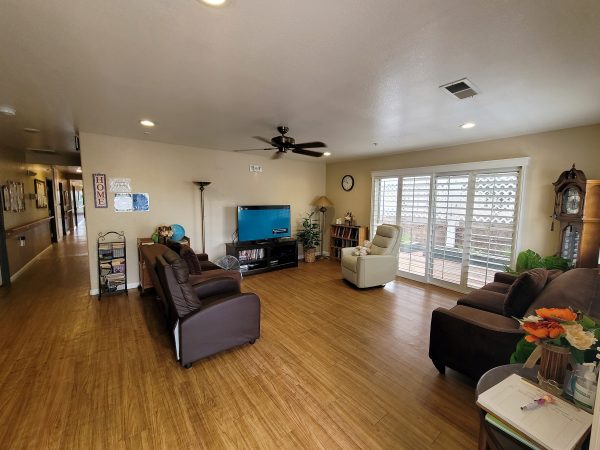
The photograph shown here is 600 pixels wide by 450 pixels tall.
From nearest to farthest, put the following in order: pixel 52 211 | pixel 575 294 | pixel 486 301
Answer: pixel 575 294
pixel 486 301
pixel 52 211

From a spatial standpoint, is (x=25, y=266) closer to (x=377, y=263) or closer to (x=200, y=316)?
(x=200, y=316)

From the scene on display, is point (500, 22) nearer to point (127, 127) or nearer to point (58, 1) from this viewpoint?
point (58, 1)

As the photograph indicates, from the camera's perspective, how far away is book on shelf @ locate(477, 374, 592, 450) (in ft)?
2.91

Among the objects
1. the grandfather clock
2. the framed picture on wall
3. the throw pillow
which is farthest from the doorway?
the grandfather clock

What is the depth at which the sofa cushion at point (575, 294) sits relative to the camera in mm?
1648

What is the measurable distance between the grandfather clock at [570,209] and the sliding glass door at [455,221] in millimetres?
548

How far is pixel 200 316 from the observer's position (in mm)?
2242

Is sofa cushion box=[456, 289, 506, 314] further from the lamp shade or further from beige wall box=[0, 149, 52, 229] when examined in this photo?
beige wall box=[0, 149, 52, 229]

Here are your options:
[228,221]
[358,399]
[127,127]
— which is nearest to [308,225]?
[228,221]

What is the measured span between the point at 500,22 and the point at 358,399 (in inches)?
99.4

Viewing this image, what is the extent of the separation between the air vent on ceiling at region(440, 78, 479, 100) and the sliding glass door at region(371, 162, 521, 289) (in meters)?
2.11

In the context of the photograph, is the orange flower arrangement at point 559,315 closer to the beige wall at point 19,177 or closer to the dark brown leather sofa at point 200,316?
the dark brown leather sofa at point 200,316

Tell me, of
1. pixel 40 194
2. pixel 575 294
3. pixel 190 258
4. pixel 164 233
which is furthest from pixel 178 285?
pixel 40 194

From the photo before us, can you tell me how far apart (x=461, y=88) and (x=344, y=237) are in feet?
13.3
